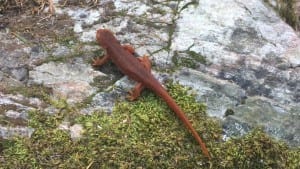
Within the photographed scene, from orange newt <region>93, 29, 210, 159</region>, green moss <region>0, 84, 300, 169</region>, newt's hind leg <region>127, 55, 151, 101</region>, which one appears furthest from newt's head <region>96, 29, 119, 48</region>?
green moss <region>0, 84, 300, 169</region>

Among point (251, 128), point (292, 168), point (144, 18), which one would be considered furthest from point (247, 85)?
point (144, 18)

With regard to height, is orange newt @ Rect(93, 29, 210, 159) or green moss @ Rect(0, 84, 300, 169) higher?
orange newt @ Rect(93, 29, 210, 159)

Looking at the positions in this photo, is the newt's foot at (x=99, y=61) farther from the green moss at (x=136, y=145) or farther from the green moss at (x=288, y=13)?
the green moss at (x=288, y=13)

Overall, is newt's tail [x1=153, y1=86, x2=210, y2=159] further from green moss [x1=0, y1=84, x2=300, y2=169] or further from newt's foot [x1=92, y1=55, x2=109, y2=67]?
newt's foot [x1=92, y1=55, x2=109, y2=67]

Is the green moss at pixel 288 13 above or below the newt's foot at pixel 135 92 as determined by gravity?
above

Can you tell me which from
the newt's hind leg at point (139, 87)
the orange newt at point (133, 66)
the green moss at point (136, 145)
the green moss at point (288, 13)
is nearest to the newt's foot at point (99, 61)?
the orange newt at point (133, 66)

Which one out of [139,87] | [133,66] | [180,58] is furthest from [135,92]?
[180,58]

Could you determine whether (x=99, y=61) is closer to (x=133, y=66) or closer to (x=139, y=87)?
(x=133, y=66)
